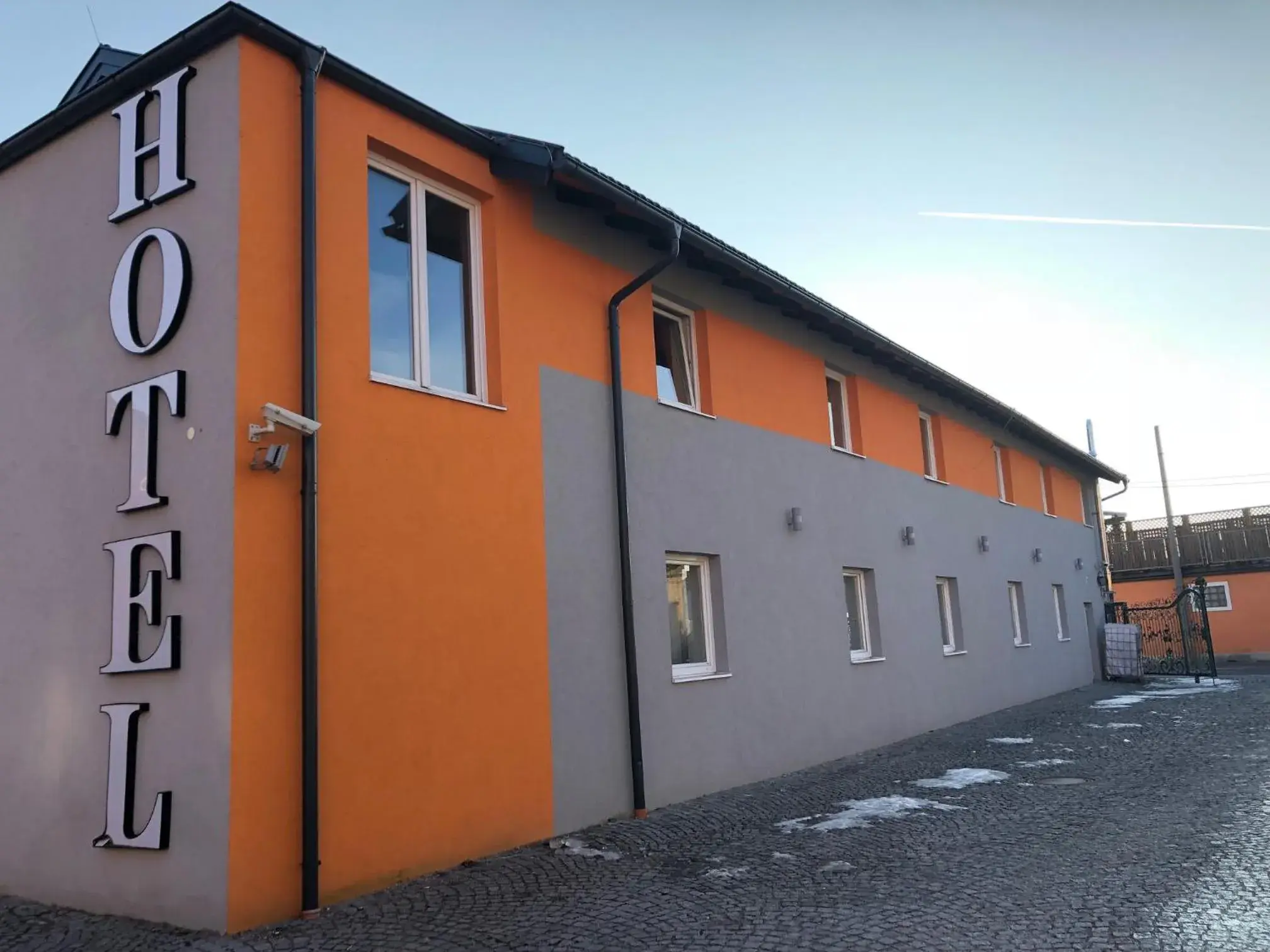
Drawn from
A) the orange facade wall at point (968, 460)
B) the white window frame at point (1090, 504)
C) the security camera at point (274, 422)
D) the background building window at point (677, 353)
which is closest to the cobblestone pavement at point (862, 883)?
the security camera at point (274, 422)

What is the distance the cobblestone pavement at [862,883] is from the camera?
4535 millimetres

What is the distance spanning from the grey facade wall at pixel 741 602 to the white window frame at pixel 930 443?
1.36ft

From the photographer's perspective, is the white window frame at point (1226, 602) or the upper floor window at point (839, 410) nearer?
the upper floor window at point (839, 410)

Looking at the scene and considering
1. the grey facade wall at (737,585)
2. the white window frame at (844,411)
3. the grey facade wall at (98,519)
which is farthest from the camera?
the white window frame at (844,411)

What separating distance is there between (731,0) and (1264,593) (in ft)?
92.1

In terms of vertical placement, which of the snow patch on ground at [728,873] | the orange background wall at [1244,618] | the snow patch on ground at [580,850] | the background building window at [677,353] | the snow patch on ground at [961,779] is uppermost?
the background building window at [677,353]

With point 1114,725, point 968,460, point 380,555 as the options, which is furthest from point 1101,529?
point 380,555

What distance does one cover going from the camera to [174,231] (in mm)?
5734

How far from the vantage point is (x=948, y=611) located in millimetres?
14891

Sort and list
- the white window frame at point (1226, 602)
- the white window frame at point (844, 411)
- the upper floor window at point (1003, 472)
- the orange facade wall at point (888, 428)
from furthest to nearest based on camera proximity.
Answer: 1. the white window frame at point (1226, 602)
2. the upper floor window at point (1003, 472)
3. the orange facade wall at point (888, 428)
4. the white window frame at point (844, 411)

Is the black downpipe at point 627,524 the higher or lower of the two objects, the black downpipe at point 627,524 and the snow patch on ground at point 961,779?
the higher

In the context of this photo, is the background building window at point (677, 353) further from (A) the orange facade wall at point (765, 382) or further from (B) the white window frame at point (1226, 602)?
(B) the white window frame at point (1226, 602)

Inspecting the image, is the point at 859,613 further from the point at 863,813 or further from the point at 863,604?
the point at 863,813

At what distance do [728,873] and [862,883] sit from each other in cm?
82
